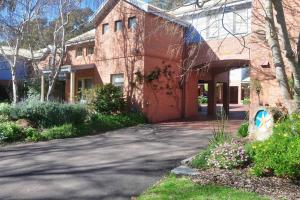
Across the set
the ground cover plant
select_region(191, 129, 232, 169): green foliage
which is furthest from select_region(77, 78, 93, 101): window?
select_region(191, 129, 232, 169): green foliage

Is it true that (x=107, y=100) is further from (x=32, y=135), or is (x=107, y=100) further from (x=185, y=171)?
(x=185, y=171)

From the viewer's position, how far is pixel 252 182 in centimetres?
679

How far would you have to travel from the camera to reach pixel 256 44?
14.1 meters

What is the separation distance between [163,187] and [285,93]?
3.58 metres

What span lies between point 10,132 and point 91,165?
18.5ft

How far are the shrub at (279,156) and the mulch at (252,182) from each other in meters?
0.17

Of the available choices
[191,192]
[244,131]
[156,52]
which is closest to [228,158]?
[191,192]

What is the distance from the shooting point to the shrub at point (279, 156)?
6383 mm

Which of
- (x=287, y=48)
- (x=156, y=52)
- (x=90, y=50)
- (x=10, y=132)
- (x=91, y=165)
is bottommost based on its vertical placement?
(x=91, y=165)

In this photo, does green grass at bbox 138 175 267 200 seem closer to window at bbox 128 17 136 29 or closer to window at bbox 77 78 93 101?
window at bbox 128 17 136 29

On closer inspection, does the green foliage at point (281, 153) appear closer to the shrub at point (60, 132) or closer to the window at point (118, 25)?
the shrub at point (60, 132)

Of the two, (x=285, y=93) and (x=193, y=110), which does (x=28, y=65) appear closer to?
(x=193, y=110)

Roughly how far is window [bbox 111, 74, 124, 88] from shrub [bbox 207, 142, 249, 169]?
42.4ft

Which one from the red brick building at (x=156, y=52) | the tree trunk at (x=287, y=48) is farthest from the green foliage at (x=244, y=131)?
the red brick building at (x=156, y=52)
